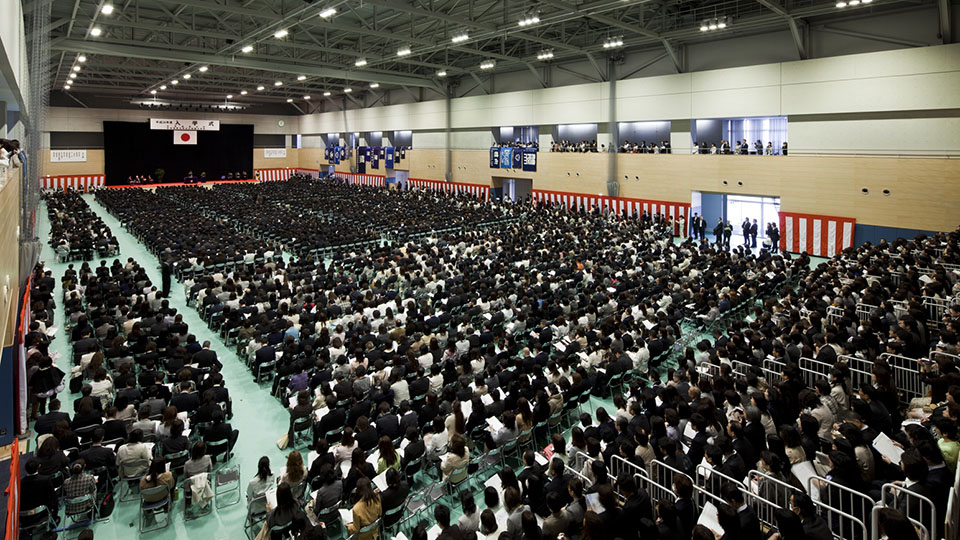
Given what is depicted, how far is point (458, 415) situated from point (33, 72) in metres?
17.5

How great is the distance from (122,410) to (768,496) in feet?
32.3

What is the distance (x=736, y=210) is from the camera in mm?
31609

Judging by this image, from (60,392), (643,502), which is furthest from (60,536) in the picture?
(643,502)

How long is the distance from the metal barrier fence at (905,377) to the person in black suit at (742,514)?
5781 millimetres

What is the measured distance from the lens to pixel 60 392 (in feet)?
38.6

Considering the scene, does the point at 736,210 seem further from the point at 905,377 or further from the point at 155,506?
the point at 155,506

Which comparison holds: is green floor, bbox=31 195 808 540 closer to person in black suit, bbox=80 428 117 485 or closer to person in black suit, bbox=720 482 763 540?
person in black suit, bbox=80 428 117 485

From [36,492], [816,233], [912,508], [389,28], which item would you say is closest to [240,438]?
[36,492]

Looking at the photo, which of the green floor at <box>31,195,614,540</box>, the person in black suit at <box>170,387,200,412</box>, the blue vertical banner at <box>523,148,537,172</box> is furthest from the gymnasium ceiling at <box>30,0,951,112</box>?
the person in black suit at <box>170,387,200,412</box>

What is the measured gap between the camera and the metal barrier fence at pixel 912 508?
5.26 m

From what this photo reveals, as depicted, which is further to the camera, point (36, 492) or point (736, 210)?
point (736, 210)

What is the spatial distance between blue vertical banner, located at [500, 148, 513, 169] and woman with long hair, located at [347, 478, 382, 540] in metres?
36.8

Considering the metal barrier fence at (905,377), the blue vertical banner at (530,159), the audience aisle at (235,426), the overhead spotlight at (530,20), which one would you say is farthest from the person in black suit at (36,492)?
the blue vertical banner at (530,159)

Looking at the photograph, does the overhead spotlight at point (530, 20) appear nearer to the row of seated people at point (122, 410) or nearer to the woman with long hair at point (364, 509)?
the row of seated people at point (122, 410)
